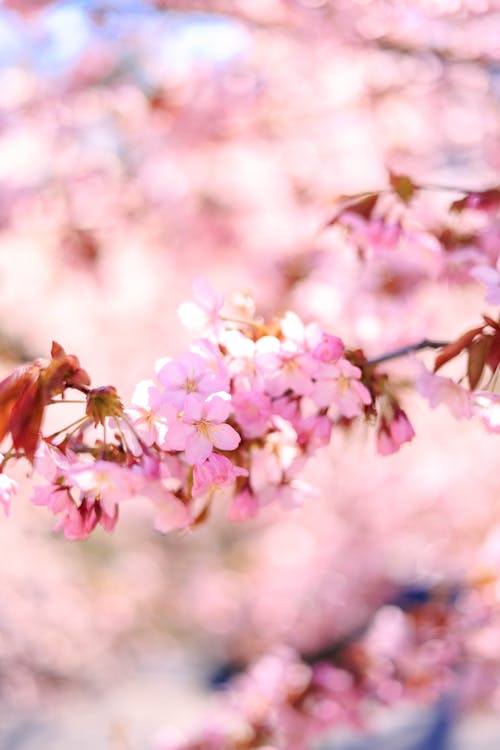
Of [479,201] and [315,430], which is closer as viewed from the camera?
[315,430]

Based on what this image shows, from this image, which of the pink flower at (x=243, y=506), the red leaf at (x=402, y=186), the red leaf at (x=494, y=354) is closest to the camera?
the red leaf at (x=494, y=354)

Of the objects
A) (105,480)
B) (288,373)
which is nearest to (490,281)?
(288,373)

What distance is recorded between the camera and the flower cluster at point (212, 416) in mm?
1020

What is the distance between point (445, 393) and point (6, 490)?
70 cm

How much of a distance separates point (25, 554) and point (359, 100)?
411 cm

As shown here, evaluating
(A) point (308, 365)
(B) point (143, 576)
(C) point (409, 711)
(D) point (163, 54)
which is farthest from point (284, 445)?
(B) point (143, 576)

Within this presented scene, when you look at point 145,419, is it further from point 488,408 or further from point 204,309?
point 488,408

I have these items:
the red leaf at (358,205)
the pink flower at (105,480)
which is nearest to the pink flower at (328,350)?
the pink flower at (105,480)

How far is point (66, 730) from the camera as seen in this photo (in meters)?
4.89

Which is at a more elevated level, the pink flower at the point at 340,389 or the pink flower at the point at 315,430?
the pink flower at the point at 340,389

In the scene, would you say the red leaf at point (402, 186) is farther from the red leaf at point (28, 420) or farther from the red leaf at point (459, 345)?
the red leaf at point (28, 420)

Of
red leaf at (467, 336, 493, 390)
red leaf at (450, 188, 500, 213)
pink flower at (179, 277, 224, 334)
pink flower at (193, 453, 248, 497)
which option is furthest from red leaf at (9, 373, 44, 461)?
red leaf at (450, 188, 500, 213)

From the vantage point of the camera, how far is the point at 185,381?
106cm

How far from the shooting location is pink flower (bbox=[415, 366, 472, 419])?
47.4 inches
